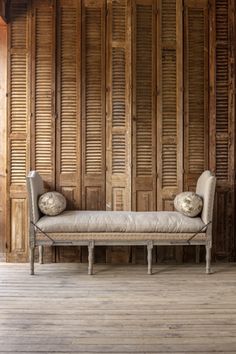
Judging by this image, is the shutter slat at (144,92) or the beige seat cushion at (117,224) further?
the shutter slat at (144,92)

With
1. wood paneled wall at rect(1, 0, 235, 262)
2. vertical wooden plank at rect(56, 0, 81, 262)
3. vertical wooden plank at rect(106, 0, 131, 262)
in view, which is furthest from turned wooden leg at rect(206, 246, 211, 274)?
vertical wooden plank at rect(56, 0, 81, 262)

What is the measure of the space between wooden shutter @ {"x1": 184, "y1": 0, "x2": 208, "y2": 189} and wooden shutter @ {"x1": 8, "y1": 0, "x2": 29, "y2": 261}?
176 cm

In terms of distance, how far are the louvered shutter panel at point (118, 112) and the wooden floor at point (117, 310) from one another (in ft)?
2.77

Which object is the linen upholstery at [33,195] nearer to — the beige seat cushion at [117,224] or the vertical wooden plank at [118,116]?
the beige seat cushion at [117,224]

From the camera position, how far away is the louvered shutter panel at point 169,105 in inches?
152

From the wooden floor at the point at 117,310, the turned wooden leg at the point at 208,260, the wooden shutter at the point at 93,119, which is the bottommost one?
the wooden floor at the point at 117,310

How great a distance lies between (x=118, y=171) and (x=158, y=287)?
4.45 ft

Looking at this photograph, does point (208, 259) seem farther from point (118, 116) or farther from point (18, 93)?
point (18, 93)

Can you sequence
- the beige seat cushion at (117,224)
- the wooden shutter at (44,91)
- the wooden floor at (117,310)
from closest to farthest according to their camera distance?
1. the wooden floor at (117,310)
2. the beige seat cushion at (117,224)
3. the wooden shutter at (44,91)

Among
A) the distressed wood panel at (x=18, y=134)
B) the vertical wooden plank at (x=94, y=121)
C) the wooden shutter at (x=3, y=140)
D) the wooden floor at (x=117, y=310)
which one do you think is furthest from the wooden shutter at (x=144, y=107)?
the wooden shutter at (x=3, y=140)

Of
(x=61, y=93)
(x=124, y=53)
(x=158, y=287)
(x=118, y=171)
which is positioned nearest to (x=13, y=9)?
(x=61, y=93)

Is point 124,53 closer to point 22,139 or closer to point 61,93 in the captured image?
point 61,93

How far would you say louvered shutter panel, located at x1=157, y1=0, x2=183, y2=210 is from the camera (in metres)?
3.87

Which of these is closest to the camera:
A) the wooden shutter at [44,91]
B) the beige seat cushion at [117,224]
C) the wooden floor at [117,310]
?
the wooden floor at [117,310]
